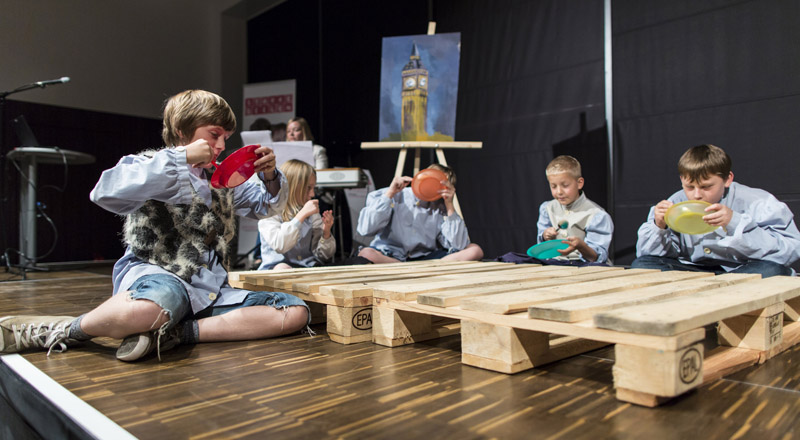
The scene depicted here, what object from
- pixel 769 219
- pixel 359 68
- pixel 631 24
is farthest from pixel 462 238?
pixel 359 68

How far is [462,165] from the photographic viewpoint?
197 inches

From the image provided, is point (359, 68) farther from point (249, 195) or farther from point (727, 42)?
point (249, 195)

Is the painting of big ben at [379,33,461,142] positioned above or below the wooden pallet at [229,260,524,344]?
above

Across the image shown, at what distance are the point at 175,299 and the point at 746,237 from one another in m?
2.20

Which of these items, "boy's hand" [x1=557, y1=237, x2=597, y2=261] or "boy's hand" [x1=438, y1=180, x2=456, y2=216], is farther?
"boy's hand" [x1=438, y1=180, x2=456, y2=216]

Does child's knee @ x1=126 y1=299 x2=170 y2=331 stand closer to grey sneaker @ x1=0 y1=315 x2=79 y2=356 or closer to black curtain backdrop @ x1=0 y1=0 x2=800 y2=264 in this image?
grey sneaker @ x1=0 y1=315 x2=79 y2=356

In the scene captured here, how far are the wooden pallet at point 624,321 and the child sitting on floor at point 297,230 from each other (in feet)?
3.63

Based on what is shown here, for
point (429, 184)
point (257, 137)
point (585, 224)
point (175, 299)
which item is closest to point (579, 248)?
point (585, 224)

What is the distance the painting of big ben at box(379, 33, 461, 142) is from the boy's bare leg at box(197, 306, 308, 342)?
240cm

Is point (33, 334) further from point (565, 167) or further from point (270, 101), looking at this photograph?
point (270, 101)

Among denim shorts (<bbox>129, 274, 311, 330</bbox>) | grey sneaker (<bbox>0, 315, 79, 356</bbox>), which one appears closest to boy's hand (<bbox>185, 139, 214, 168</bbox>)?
denim shorts (<bbox>129, 274, 311, 330</bbox>)

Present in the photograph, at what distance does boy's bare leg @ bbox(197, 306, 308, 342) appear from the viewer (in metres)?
1.60

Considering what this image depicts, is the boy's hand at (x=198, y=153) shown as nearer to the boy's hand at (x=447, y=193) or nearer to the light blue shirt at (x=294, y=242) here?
the light blue shirt at (x=294, y=242)

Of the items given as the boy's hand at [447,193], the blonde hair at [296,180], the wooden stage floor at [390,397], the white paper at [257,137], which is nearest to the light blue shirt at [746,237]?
the wooden stage floor at [390,397]
